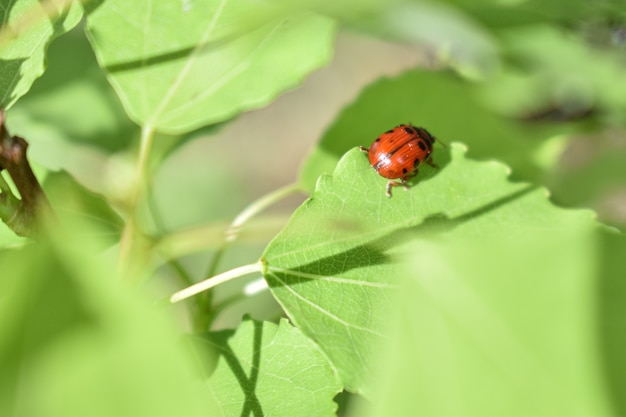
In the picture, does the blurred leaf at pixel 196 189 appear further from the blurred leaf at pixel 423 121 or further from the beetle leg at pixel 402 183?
the beetle leg at pixel 402 183

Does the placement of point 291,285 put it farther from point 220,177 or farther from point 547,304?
point 220,177

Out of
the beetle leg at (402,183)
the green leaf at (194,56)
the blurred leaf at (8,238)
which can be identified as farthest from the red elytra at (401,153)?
the blurred leaf at (8,238)

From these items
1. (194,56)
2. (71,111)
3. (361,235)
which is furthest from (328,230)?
(71,111)

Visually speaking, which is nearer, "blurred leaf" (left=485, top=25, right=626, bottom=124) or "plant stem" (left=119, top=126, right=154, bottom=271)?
"plant stem" (left=119, top=126, right=154, bottom=271)

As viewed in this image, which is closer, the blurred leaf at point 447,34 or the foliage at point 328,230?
the foliage at point 328,230

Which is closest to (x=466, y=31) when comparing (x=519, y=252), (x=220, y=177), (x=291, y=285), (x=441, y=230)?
(x=441, y=230)

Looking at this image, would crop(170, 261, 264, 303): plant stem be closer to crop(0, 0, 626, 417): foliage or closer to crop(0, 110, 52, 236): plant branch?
crop(0, 0, 626, 417): foliage

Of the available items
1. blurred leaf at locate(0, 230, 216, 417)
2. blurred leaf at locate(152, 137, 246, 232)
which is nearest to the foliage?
blurred leaf at locate(0, 230, 216, 417)
